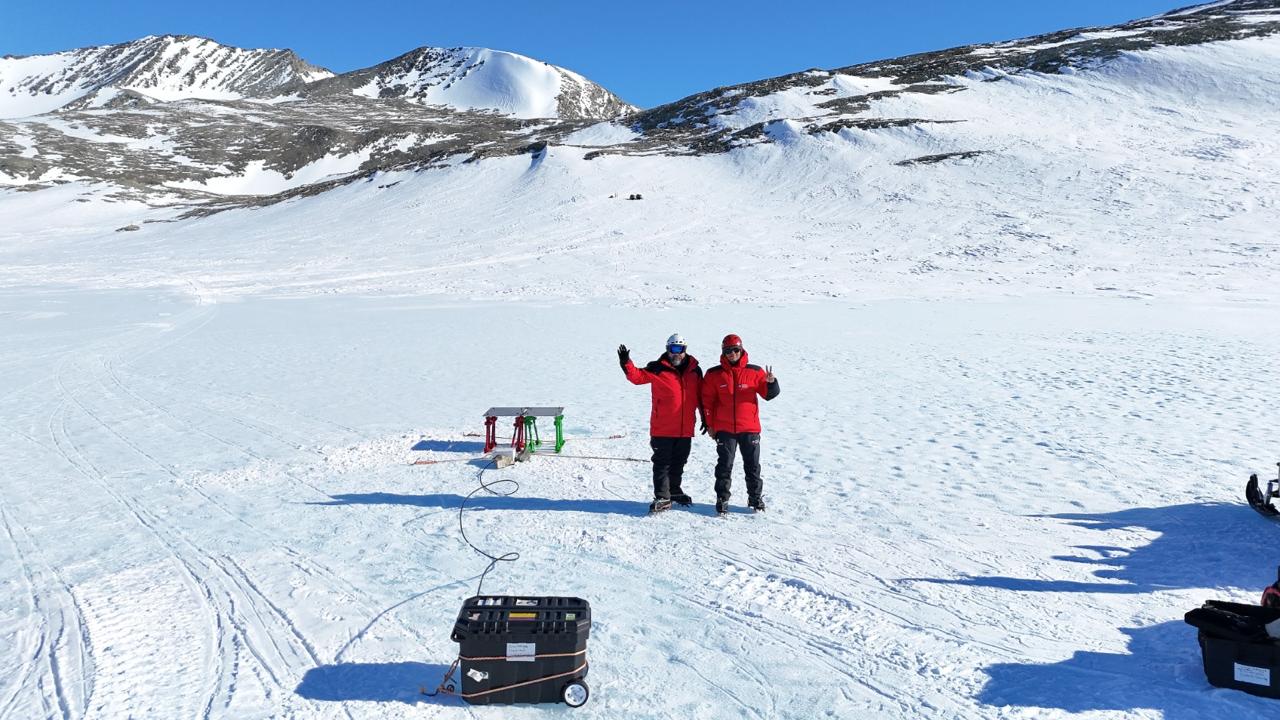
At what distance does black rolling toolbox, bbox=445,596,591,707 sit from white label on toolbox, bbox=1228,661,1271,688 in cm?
377

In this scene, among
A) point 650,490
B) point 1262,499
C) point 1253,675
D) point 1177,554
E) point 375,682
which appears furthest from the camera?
point 650,490

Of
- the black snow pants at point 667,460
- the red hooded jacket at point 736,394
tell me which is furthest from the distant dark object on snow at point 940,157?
the black snow pants at point 667,460

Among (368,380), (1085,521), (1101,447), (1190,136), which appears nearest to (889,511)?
(1085,521)

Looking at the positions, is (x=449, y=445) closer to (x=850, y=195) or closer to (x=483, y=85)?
(x=850, y=195)

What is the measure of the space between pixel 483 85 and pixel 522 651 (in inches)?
7208

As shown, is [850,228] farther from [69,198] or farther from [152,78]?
[152,78]

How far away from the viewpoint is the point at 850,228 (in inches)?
1428

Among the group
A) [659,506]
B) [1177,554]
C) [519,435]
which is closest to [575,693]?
[659,506]

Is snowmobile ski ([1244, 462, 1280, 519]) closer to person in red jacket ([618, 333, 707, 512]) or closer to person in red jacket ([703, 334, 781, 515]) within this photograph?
person in red jacket ([703, 334, 781, 515])

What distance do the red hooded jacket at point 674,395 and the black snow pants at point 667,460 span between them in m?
0.09

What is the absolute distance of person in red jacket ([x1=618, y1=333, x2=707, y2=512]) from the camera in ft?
23.4

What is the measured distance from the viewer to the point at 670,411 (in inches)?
282

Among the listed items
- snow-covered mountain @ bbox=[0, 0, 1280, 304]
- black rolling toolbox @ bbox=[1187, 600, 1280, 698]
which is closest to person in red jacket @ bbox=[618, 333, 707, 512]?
black rolling toolbox @ bbox=[1187, 600, 1280, 698]

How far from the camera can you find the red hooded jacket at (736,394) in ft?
22.9
